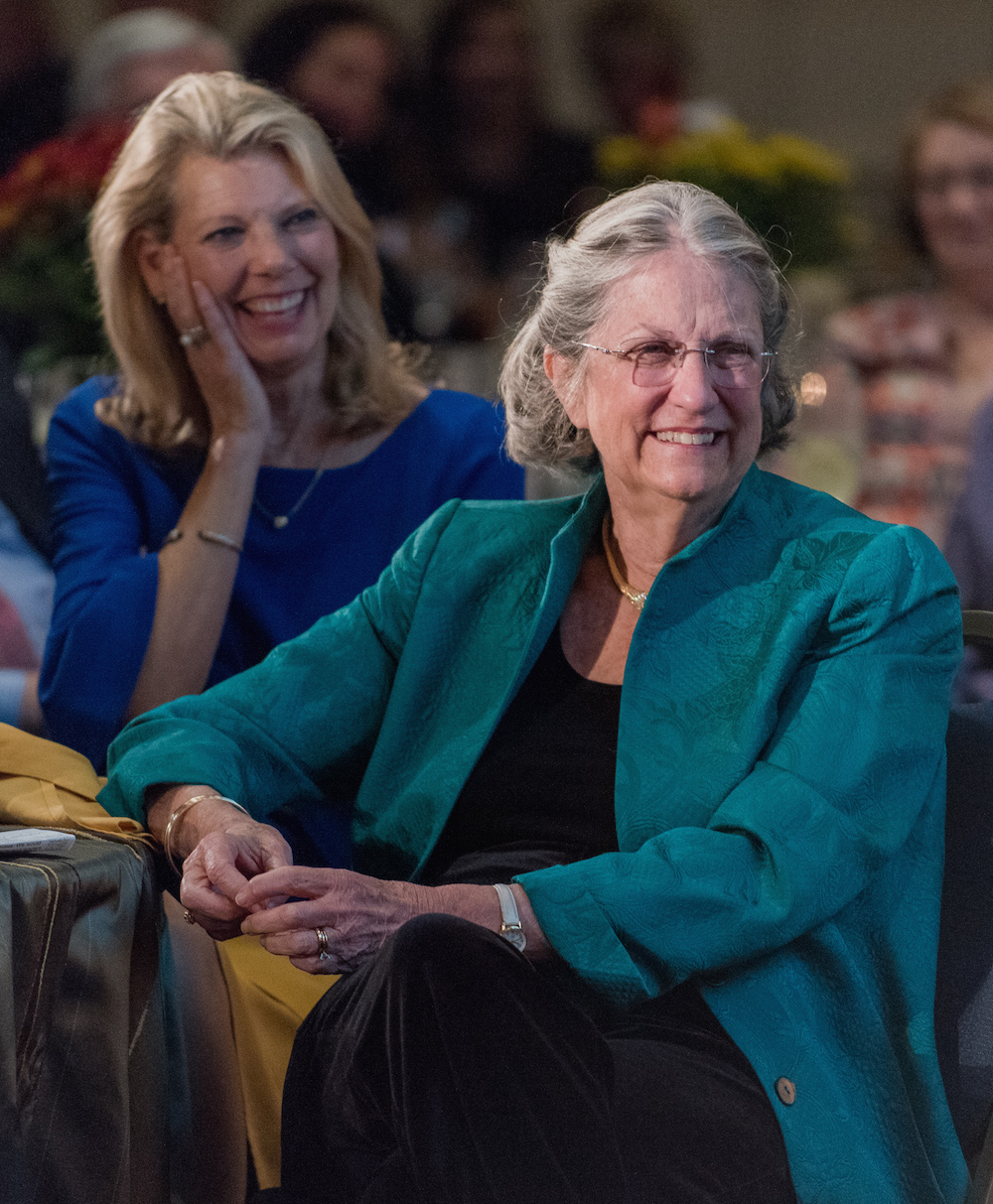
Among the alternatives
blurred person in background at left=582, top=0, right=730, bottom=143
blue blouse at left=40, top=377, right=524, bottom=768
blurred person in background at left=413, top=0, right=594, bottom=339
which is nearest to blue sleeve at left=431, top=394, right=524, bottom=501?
blue blouse at left=40, top=377, right=524, bottom=768

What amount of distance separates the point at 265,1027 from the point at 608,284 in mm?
837

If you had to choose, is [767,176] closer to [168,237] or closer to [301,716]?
[168,237]

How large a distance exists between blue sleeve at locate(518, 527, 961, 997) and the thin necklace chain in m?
0.93

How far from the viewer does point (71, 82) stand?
3.32 m

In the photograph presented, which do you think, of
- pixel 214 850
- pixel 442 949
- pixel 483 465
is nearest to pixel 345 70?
pixel 483 465

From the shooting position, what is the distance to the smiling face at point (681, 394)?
1.44 m

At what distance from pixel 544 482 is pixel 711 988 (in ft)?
5.57

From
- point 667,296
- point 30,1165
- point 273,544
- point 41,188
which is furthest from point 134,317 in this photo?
point 30,1165

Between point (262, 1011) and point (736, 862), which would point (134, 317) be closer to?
point (262, 1011)

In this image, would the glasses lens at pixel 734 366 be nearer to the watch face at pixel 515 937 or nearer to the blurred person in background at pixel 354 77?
the watch face at pixel 515 937

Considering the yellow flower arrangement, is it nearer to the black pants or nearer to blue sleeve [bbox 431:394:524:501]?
blue sleeve [bbox 431:394:524:501]

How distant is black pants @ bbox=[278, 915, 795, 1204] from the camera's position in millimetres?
1139

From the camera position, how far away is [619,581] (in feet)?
5.19

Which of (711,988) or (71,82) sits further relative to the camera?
(71,82)
